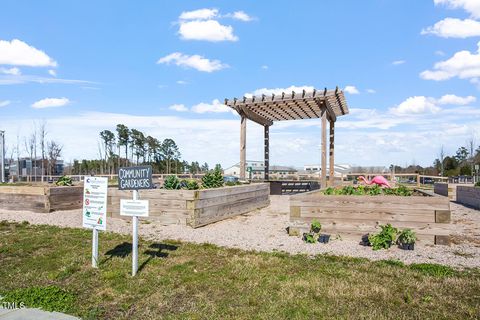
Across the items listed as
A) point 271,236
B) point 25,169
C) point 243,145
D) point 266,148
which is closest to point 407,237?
point 271,236

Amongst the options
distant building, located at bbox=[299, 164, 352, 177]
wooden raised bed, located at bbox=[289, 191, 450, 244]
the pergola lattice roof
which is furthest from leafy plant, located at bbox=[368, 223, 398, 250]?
distant building, located at bbox=[299, 164, 352, 177]

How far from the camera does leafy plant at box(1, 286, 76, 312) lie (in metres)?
3.78

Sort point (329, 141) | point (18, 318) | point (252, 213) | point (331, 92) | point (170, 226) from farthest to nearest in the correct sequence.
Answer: point (329, 141) < point (331, 92) < point (252, 213) < point (170, 226) < point (18, 318)

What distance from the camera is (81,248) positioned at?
6.28 m

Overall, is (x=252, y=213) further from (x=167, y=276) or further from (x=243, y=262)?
(x=167, y=276)

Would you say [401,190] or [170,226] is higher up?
[401,190]

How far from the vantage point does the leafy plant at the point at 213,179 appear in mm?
10095

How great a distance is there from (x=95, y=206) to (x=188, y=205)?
3.33m

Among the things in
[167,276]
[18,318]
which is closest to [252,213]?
[167,276]

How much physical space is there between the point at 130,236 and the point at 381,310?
5.19 m

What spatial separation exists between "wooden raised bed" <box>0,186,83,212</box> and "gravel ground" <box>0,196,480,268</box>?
299 millimetres

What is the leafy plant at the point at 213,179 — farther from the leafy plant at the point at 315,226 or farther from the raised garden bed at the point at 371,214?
the leafy plant at the point at 315,226

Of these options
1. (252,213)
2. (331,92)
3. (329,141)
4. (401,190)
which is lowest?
(252,213)

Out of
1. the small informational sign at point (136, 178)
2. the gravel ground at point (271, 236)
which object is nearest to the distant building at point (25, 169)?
the gravel ground at point (271, 236)
